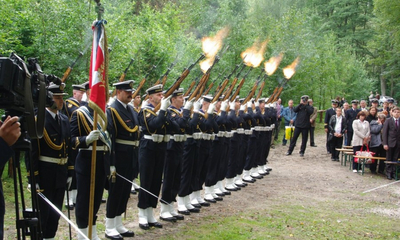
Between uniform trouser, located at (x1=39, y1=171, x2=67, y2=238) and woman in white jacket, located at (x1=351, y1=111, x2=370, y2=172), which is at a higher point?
woman in white jacket, located at (x1=351, y1=111, x2=370, y2=172)

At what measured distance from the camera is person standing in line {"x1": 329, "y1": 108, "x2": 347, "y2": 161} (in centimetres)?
1675

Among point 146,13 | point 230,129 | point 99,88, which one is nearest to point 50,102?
point 99,88

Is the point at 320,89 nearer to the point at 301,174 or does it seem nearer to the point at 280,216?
the point at 301,174

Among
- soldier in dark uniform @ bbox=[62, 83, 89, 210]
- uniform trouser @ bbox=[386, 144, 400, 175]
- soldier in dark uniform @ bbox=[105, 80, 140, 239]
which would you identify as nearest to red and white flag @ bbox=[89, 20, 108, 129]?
soldier in dark uniform @ bbox=[105, 80, 140, 239]

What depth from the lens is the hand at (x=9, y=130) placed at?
2668 mm

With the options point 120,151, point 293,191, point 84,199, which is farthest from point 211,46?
point 84,199

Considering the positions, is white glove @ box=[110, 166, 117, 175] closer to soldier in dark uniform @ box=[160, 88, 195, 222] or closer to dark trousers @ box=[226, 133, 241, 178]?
soldier in dark uniform @ box=[160, 88, 195, 222]

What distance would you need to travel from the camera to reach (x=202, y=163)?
29.4 ft

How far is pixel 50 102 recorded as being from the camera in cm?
388

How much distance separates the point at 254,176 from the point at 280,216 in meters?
4.30

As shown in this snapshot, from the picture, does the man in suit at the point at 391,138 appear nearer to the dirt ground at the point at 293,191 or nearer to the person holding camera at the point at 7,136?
the dirt ground at the point at 293,191

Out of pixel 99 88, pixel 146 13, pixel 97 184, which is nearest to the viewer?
pixel 99 88

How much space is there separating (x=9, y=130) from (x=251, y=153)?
9967 mm

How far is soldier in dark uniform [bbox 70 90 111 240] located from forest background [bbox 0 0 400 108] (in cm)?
294
